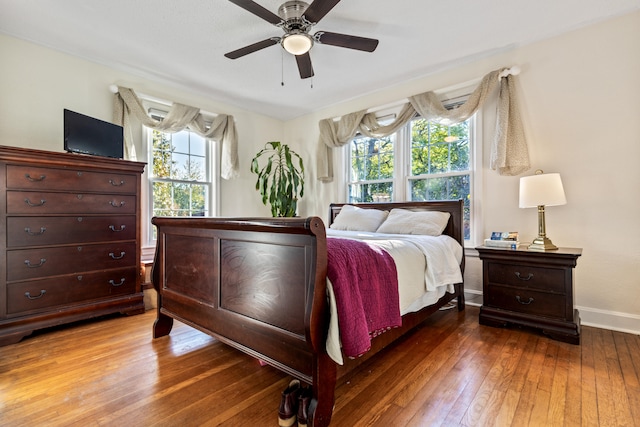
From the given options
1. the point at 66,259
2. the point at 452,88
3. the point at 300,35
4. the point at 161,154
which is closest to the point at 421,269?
the point at 300,35

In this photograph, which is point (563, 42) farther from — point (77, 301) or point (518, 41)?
point (77, 301)

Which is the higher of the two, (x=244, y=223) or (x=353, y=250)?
(x=244, y=223)

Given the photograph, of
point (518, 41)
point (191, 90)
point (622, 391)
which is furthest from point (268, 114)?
point (622, 391)

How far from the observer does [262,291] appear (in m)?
1.48

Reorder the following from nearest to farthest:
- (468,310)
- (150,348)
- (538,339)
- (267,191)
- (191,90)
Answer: (150,348) → (538,339) → (468,310) → (191,90) → (267,191)

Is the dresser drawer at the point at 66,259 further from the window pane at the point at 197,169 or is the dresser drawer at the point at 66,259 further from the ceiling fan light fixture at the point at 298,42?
the ceiling fan light fixture at the point at 298,42

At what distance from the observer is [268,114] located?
15.6 feet

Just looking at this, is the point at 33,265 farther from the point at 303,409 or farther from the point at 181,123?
the point at 303,409

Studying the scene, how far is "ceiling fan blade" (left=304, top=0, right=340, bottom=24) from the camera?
1848mm

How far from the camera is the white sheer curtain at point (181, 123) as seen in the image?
318 centimetres

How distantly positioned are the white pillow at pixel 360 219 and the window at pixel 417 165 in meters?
0.55

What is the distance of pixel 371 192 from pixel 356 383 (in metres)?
2.77

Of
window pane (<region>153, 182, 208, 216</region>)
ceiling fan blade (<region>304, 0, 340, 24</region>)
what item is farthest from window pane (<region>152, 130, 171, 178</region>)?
ceiling fan blade (<region>304, 0, 340, 24</region>)

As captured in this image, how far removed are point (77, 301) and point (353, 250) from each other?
247 cm
